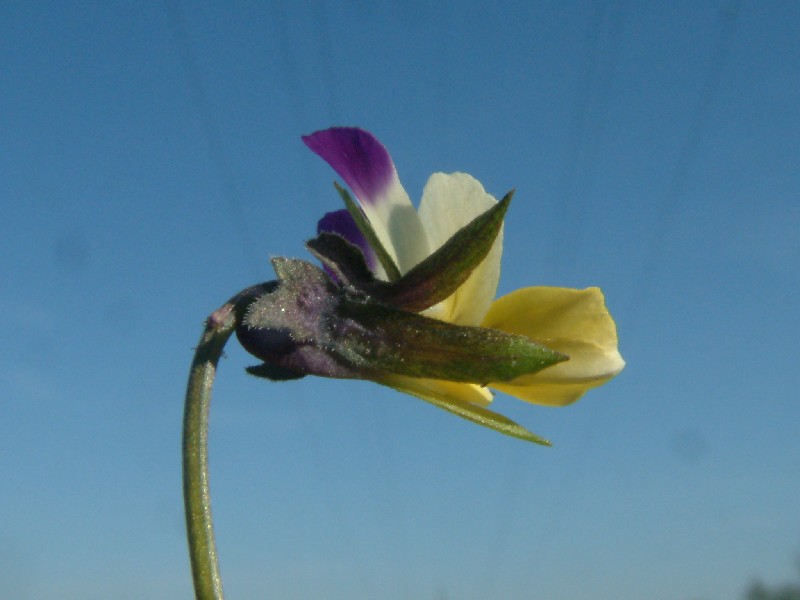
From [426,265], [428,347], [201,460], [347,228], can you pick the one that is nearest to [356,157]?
[347,228]

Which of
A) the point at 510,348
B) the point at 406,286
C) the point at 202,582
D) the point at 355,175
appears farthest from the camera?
the point at 355,175

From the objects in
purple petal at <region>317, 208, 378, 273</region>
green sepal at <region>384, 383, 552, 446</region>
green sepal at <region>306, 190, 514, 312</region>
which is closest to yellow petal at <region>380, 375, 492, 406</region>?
green sepal at <region>384, 383, 552, 446</region>

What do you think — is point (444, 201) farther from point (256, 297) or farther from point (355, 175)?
point (256, 297)

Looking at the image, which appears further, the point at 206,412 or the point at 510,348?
the point at 510,348

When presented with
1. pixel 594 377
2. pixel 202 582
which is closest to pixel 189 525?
pixel 202 582

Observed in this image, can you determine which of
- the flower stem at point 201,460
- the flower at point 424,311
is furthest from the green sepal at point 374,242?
the flower stem at point 201,460

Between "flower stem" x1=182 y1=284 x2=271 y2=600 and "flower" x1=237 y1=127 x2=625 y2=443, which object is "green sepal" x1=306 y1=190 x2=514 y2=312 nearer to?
"flower" x1=237 y1=127 x2=625 y2=443

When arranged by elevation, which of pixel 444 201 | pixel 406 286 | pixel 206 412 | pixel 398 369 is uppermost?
pixel 444 201

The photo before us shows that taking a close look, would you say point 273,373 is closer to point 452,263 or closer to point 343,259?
point 343,259
